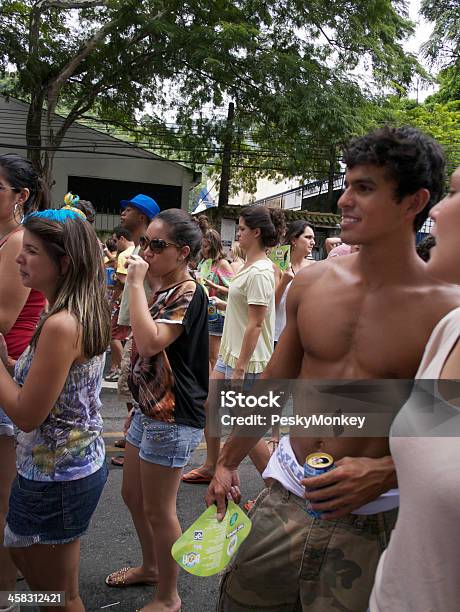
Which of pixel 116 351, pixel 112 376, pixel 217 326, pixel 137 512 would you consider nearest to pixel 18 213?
pixel 137 512

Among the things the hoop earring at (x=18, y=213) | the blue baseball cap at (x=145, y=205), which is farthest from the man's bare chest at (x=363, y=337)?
the blue baseball cap at (x=145, y=205)

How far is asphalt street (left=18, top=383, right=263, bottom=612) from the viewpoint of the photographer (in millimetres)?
2742

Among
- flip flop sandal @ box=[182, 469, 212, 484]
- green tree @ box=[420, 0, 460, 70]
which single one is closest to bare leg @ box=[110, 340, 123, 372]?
flip flop sandal @ box=[182, 469, 212, 484]

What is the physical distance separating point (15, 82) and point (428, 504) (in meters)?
19.8

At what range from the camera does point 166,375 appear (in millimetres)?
2463

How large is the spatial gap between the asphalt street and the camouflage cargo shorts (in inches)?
43.7

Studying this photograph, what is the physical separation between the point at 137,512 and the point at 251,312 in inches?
58.2

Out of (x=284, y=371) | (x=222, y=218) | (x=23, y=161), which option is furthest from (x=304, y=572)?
(x=222, y=218)

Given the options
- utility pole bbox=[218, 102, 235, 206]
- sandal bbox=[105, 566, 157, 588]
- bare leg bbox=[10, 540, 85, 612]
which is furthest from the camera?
utility pole bbox=[218, 102, 235, 206]

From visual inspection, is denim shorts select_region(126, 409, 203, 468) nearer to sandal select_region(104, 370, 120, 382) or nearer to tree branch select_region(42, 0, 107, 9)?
sandal select_region(104, 370, 120, 382)

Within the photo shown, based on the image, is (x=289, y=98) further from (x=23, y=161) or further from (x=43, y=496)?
(x=43, y=496)

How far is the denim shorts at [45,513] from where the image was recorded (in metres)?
1.91

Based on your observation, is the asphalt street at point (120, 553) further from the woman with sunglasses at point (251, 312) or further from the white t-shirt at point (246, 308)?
the white t-shirt at point (246, 308)

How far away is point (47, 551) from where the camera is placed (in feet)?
6.31
